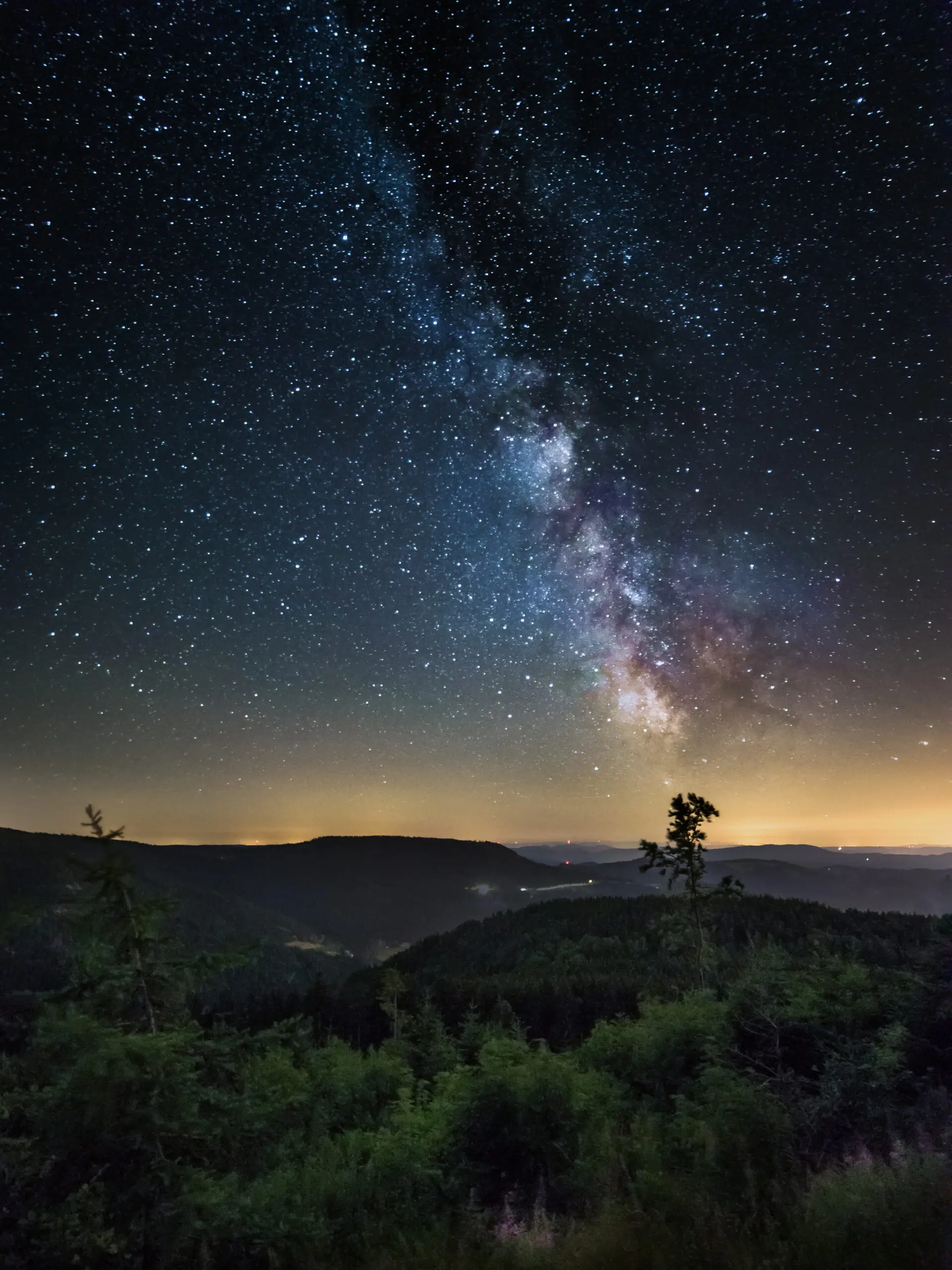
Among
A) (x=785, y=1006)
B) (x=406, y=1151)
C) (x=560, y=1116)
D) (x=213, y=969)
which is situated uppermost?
(x=213, y=969)

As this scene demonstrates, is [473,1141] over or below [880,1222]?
below

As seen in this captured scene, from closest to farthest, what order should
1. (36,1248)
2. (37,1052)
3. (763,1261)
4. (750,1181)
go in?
1. (763,1261)
2. (750,1181)
3. (36,1248)
4. (37,1052)

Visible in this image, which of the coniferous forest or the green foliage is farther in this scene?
the coniferous forest

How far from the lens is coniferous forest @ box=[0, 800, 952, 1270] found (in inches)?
251

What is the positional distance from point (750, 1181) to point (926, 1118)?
4126 mm

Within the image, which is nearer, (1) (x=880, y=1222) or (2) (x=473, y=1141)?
(1) (x=880, y=1222)

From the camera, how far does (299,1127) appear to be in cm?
1305

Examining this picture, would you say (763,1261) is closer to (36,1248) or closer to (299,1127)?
(36,1248)

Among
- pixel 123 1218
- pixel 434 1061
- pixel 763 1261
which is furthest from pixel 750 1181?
pixel 434 1061

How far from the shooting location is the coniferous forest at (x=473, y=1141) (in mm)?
6371

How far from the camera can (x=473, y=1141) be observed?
41.3 ft

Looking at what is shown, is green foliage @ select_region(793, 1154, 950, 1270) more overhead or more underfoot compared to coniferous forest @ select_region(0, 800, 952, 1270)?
more overhead

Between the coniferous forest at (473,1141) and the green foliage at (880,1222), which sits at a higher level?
the green foliage at (880,1222)

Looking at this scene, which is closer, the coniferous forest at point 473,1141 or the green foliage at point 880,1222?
the green foliage at point 880,1222
